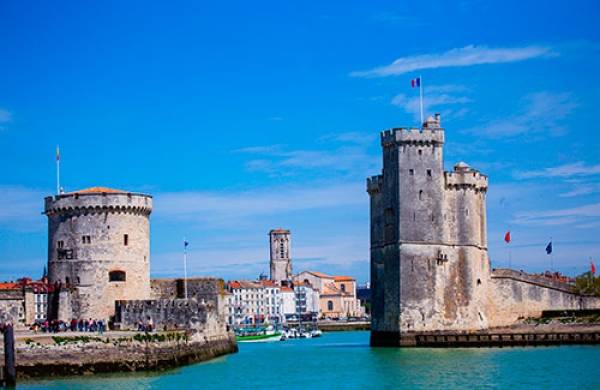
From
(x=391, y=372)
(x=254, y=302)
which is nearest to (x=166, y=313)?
(x=391, y=372)

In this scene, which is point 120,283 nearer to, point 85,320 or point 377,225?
point 85,320

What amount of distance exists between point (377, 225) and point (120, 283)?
743 inches

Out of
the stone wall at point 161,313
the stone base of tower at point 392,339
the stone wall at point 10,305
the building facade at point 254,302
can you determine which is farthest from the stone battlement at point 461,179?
the building facade at point 254,302

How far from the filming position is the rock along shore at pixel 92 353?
129 feet

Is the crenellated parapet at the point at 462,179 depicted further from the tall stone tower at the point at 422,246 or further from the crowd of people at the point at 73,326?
the crowd of people at the point at 73,326

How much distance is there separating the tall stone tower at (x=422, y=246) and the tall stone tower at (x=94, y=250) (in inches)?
657

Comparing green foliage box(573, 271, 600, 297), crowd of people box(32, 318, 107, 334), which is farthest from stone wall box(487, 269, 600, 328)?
crowd of people box(32, 318, 107, 334)

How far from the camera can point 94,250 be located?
50.2 m

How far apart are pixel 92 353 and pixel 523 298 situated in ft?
115

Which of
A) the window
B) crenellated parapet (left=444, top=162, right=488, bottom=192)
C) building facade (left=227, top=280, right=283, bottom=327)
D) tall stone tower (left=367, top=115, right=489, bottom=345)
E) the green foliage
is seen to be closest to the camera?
the window

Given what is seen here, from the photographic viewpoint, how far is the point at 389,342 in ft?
196

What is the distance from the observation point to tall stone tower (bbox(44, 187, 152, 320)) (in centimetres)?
5009

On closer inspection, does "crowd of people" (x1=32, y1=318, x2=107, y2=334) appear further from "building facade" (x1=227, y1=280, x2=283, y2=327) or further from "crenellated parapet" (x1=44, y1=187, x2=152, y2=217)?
"building facade" (x1=227, y1=280, x2=283, y2=327)

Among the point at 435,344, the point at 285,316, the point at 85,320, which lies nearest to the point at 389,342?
the point at 435,344
